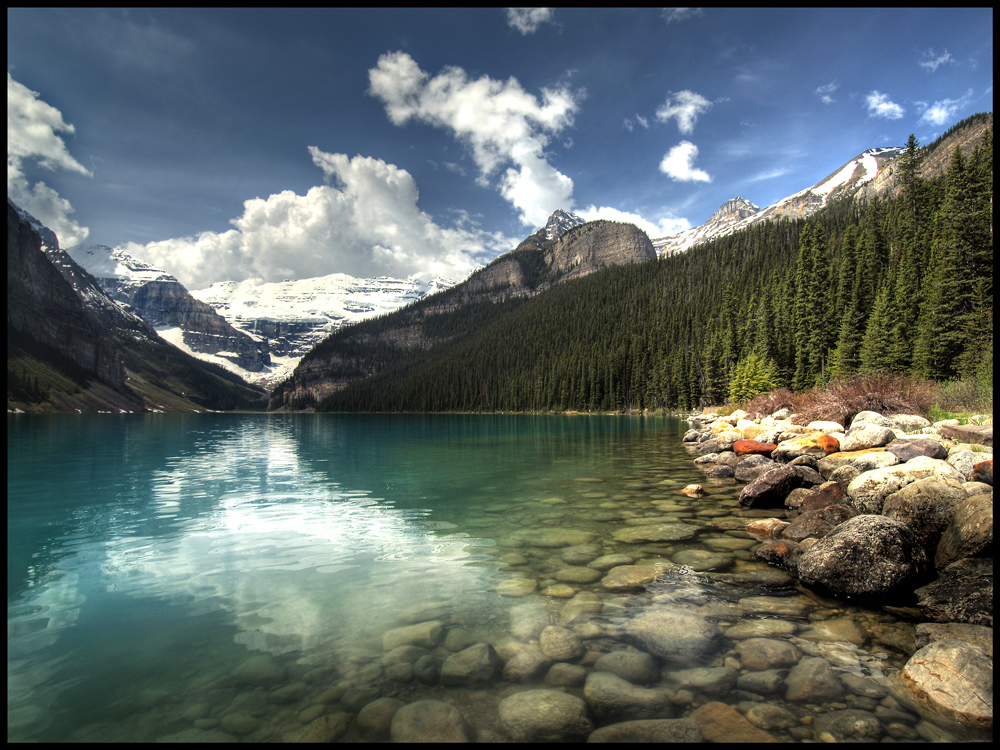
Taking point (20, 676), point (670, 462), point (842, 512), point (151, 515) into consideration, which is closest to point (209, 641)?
point (20, 676)

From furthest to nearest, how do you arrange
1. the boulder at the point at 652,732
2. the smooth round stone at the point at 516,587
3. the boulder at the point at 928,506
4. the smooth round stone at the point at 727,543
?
the smooth round stone at the point at 727,543, the boulder at the point at 928,506, the smooth round stone at the point at 516,587, the boulder at the point at 652,732

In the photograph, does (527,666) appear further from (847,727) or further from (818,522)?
(818,522)

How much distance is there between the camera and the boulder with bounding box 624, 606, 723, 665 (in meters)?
7.62

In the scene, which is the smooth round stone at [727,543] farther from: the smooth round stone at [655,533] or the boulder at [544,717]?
the boulder at [544,717]

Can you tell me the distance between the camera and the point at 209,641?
852 cm

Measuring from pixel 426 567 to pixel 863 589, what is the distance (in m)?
8.82

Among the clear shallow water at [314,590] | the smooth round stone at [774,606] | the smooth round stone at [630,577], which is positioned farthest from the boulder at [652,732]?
the smooth round stone at [630,577]

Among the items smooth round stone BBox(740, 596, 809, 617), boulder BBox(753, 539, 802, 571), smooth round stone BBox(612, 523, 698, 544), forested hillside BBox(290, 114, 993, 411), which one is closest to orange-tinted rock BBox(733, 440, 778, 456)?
smooth round stone BBox(612, 523, 698, 544)

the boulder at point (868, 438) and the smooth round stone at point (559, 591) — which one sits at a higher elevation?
the boulder at point (868, 438)

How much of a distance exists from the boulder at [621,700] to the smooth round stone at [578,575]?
3277 millimetres

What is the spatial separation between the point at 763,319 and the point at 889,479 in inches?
2524

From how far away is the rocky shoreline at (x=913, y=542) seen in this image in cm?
654

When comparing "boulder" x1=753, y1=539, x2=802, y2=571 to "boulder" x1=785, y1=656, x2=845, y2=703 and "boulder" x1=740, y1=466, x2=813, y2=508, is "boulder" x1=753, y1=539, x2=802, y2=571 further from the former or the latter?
"boulder" x1=740, y1=466, x2=813, y2=508

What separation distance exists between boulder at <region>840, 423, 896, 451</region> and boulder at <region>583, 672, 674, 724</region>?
46.9ft
